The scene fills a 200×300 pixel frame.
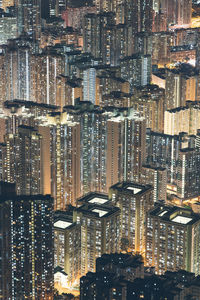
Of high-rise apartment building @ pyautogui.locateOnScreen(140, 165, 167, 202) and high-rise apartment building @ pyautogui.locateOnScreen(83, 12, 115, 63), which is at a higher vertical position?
high-rise apartment building @ pyautogui.locateOnScreen(83, 12, 115, 63)

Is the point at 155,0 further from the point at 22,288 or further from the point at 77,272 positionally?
the point at 22,288

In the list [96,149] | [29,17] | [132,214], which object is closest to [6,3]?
[29,17]

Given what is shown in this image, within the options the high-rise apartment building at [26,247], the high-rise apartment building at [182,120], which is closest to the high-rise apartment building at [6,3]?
the high-rise apartment building at [182,120]

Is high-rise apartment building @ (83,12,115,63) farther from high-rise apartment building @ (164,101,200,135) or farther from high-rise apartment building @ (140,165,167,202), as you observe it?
high-rise apartment building @ (140,165,167,202)

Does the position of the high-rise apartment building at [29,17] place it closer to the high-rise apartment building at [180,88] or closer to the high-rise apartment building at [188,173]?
the high-rise apartment building at [180,88]

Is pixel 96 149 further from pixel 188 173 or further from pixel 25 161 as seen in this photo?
pixel 188 173

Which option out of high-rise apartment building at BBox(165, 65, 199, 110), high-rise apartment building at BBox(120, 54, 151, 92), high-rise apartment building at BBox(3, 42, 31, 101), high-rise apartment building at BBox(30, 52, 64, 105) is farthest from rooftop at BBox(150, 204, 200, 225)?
high-rise apartment building at BBox(120, 54, 151, 92)
